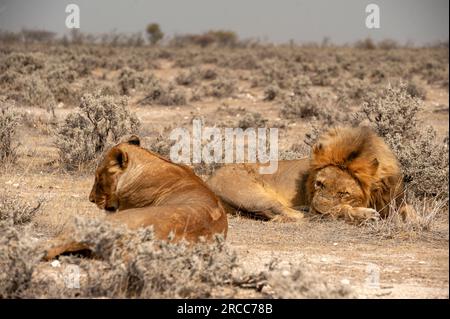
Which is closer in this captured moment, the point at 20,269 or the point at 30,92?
the point at 20,269

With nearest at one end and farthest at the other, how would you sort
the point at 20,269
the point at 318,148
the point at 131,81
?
the point at 20,269 → the point at 318,148 → the point at 131,81

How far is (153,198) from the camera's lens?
7.21m

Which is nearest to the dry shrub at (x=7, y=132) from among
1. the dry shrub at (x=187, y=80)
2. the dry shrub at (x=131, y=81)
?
the dry shrub at (x=131, y=81)

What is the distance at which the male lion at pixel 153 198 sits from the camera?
19.5ft

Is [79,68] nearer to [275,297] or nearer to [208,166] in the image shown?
[208,166]

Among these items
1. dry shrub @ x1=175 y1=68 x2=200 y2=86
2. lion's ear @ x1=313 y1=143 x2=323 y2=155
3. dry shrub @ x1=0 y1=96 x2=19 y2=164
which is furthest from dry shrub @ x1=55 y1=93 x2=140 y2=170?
dry shrub @ x1=175 y1=68 x2=200 y2=86

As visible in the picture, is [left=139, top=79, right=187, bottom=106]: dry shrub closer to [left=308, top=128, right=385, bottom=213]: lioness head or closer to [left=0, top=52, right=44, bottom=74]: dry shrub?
[left=0, top=52, right=44, bottom=74]: dry shrub

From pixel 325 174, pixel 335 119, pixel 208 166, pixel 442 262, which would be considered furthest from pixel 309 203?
pixel 335 119

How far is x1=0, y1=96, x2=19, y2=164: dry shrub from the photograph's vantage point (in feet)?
36.8

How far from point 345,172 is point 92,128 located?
505 centimetres

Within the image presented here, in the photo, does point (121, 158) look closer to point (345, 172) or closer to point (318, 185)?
point (318, 185)

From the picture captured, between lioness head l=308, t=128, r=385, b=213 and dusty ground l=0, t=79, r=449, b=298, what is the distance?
0.92 ft

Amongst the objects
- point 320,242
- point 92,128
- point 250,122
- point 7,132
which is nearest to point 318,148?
point 320,242

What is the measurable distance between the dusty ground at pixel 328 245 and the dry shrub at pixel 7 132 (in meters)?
0.31
